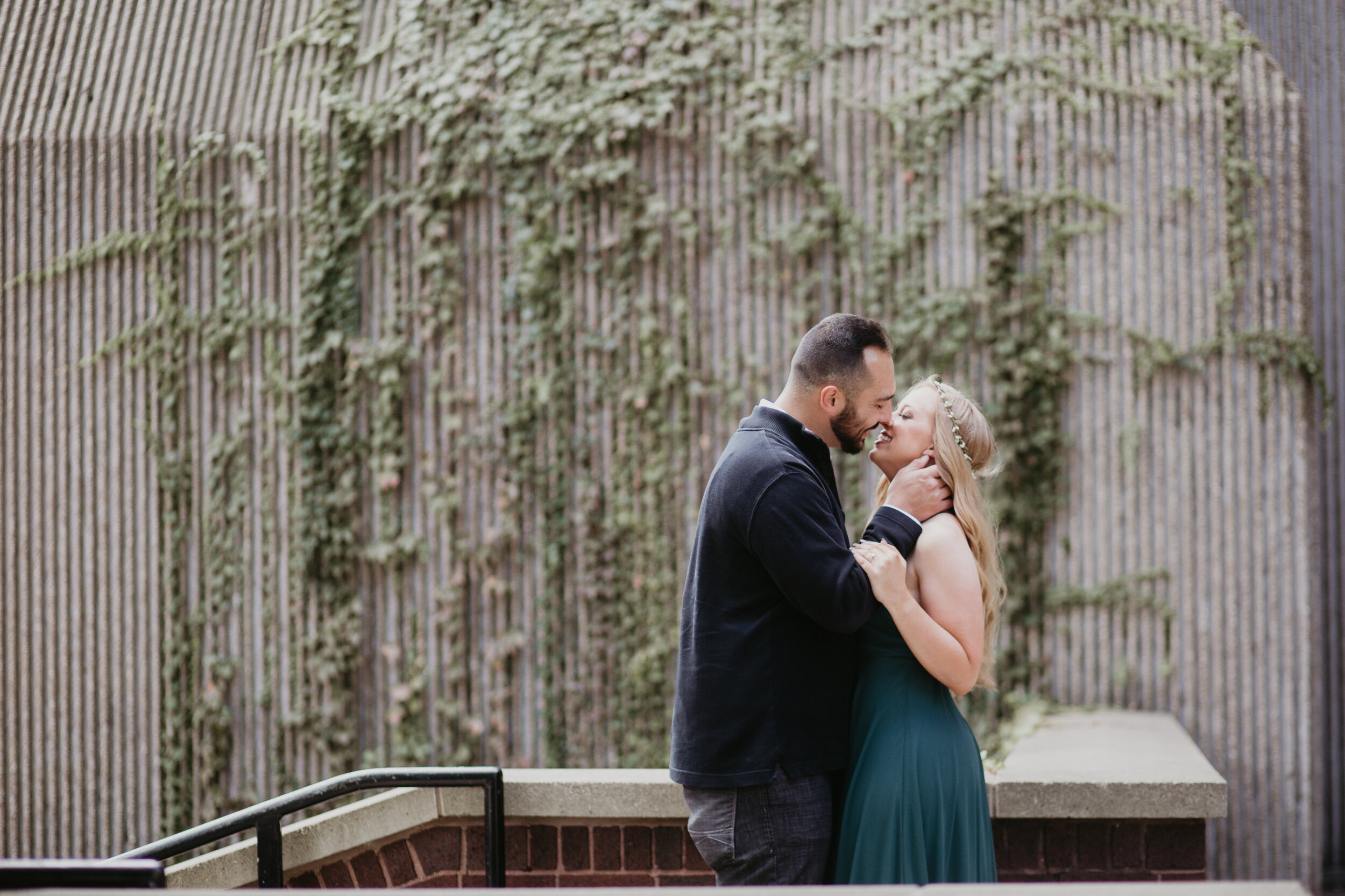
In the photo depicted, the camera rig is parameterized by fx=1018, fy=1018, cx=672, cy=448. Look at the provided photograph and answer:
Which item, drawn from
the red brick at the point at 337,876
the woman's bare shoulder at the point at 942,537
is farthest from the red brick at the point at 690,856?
the woman's bare shoulder at the point at 942,537

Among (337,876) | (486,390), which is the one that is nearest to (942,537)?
(337,876)

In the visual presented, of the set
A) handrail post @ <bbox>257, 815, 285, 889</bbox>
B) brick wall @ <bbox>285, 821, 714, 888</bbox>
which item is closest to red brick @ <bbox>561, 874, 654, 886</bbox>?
brick wall @ <bbox>285, 821, 714, 888</bbox>

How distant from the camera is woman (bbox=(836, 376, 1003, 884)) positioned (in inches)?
101

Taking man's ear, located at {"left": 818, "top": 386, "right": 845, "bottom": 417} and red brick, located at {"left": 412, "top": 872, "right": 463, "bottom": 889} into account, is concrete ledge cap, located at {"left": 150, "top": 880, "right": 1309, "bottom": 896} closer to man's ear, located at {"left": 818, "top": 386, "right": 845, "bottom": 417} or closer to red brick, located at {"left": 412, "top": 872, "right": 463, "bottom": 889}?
man's ear, located at {"left": 818, "top": 386, "right": 845, "bottom": 417}

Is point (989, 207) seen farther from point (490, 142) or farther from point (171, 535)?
point (171, 535)

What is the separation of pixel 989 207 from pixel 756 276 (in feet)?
3.96

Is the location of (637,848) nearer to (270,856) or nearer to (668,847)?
(668,847)

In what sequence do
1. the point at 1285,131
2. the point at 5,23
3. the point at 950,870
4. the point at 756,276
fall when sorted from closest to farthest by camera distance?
the point at 950,870 → the point at 1285,131 → the point at 756,276 → the point at 5,23

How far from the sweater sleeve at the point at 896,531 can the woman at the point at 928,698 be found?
0.03 metres

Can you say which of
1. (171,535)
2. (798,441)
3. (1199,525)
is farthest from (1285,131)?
(171,535)

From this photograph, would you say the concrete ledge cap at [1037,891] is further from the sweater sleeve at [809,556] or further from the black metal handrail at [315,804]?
the black metal handrail at [315,804]

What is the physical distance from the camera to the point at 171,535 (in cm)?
549

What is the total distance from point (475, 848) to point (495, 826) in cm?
37

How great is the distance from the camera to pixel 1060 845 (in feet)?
11.9
